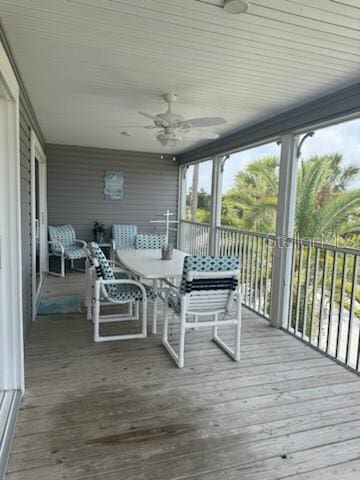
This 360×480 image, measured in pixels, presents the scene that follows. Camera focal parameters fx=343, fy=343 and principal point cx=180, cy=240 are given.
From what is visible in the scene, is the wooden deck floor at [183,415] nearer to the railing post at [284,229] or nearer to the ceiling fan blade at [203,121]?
the railing post at [284,229]

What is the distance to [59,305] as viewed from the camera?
4566mm

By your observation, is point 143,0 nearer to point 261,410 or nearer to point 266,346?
point 261,410

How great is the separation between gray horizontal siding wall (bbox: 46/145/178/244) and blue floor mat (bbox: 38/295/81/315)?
2.30m

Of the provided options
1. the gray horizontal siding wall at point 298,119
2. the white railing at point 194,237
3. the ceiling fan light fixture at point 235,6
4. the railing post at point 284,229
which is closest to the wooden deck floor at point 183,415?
the railing post at point 284,229

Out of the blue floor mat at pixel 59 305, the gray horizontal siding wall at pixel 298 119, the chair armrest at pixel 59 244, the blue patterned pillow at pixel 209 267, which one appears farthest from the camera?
the chair armrest at pixel 59 244

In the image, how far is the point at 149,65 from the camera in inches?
108

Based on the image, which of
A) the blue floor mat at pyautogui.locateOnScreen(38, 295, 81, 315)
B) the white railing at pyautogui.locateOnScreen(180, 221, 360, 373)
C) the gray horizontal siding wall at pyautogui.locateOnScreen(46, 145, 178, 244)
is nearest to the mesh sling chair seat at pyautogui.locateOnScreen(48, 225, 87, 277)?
the gray horizontal siding wall at pyautogui.locateOnScreen(46, 145, 178, 244)

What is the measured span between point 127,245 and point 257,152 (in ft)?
11.5

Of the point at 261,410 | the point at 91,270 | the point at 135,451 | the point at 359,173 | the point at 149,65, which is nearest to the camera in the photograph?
the point at 135,451

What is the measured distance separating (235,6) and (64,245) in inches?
215

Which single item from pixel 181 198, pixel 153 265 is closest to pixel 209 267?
pixel 153 265

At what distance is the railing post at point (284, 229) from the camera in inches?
154

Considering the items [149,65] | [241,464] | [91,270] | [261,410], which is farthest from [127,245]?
[241,464]

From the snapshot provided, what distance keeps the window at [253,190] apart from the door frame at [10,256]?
16.9 ft
